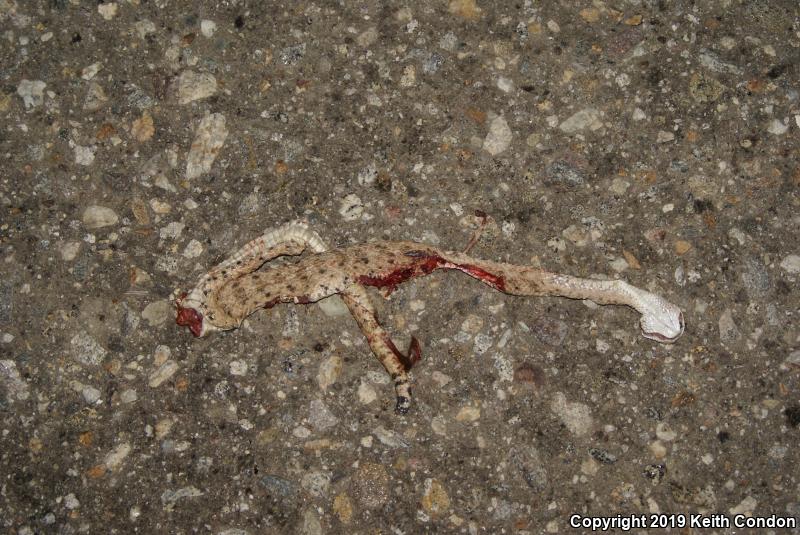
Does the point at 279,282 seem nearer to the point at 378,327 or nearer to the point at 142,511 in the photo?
the point at 378,327

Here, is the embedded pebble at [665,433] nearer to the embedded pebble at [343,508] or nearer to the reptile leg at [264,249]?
the embedded pebble at [343,508]

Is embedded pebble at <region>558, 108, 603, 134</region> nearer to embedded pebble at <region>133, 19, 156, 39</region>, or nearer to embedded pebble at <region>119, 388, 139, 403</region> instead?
embedded pebble at <region>133, 19, 156, 39</region>

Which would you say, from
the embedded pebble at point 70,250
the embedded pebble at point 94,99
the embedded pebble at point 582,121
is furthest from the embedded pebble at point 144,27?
the embedded pebble at point 582,121

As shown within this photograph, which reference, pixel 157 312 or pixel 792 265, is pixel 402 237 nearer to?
pixel 157 312

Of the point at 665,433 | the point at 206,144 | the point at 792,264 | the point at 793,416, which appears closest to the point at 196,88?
the point at 206,144

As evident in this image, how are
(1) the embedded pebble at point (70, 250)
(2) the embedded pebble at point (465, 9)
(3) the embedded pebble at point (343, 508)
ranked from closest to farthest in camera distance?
(3) the embedded pebble at point (343, 508)
(1) the embedded pebble at point (70, 250)
(2) the embedded pebble at point (465, 9)

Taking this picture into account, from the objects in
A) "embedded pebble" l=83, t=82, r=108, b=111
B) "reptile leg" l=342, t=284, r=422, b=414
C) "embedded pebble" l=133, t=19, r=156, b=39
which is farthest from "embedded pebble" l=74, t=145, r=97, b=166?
"reptile leg" l=342, t=284, r=422, b=414
